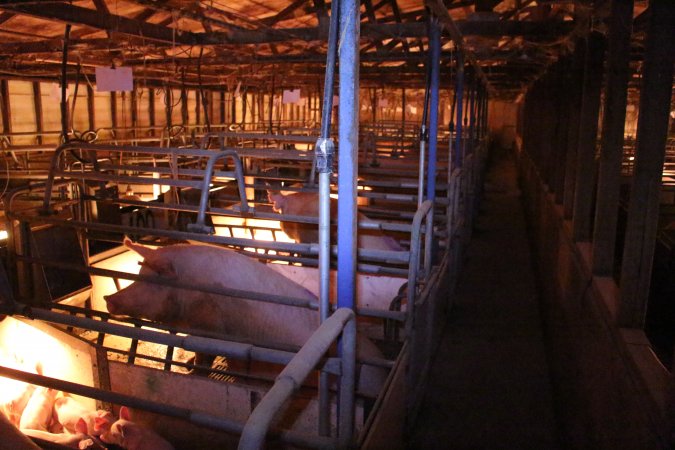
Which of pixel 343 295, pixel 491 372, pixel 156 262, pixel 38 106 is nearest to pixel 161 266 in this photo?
pixel 156 262

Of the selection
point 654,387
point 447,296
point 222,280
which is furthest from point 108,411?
point 447,296

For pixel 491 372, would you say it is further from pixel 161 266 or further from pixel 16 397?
pixel 16 397

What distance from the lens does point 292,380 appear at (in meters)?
1.23

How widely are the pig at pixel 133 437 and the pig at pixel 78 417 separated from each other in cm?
8

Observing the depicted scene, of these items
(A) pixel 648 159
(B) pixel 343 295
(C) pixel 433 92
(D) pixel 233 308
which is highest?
(C) pixel 433 92

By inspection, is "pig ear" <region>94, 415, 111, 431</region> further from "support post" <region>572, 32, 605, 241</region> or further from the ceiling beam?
"support post" <region>572, 32, 605, 241</region>

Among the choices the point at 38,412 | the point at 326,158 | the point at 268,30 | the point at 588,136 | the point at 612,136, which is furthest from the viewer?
the point at 268,30

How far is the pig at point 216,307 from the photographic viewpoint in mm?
3037

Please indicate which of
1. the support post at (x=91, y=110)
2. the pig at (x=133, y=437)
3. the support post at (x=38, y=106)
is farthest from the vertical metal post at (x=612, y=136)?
the support post at (x=91, y=110)

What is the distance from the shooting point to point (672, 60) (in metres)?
2.45

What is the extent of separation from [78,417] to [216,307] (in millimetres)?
957

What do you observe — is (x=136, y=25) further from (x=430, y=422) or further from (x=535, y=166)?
(x=535, y=166)

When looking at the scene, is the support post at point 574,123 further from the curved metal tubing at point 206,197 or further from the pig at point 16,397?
the pig at point 16,397

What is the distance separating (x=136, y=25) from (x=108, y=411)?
116 inches
